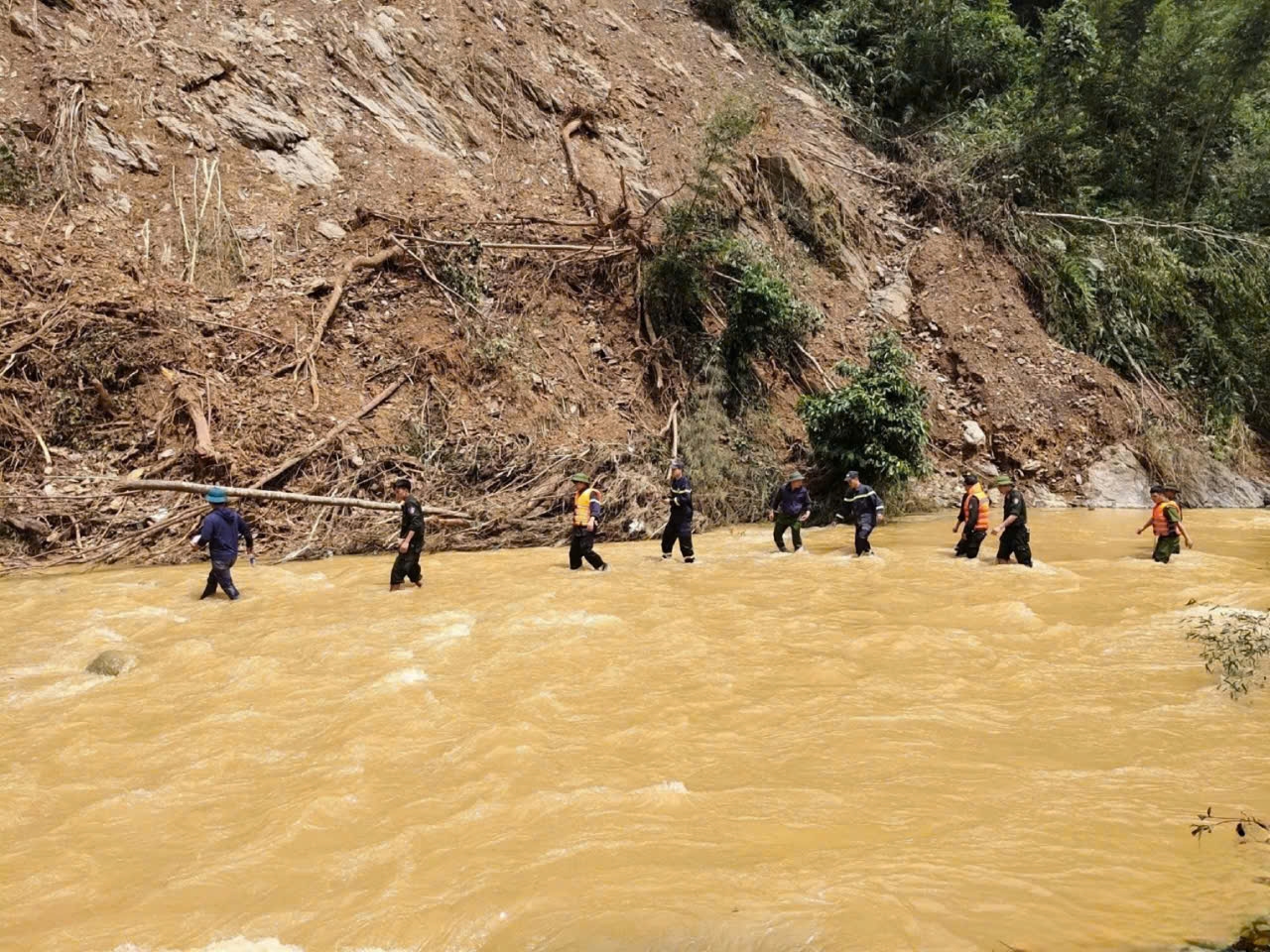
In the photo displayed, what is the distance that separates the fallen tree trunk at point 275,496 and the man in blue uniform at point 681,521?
305 centimetres

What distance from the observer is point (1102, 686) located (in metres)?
6.01

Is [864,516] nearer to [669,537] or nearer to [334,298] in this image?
[669,537]

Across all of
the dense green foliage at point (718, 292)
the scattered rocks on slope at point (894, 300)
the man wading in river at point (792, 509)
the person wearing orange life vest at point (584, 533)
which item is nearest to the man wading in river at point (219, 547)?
the person wearing orange life vest at point (584, 533)

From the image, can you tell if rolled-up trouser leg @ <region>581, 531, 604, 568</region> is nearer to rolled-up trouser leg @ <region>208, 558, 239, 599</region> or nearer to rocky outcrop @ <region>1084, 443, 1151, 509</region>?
rolled-up trouser leg @ <region>208, 558, 239, 599</region>

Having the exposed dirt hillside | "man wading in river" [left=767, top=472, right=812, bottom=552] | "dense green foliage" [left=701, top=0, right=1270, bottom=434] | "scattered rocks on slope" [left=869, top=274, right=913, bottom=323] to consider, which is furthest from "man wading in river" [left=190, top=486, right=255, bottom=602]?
"dense green foliage" [left=701, top=0, right=1270, bottom=434]

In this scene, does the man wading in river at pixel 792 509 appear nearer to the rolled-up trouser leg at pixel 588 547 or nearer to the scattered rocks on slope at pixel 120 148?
the rolled-up trouser leg at pixel 588 547

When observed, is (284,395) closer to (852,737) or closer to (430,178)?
(430,178)

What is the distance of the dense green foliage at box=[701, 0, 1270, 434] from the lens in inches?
814

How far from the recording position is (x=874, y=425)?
14727mm

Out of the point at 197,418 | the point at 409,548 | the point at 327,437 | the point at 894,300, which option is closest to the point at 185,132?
the point at 197,418

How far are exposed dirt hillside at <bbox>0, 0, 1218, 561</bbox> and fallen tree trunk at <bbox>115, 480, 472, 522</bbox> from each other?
223 mm

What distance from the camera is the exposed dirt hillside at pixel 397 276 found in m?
12.3

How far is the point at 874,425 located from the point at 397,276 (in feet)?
30.0

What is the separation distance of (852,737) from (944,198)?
20.8 meters
